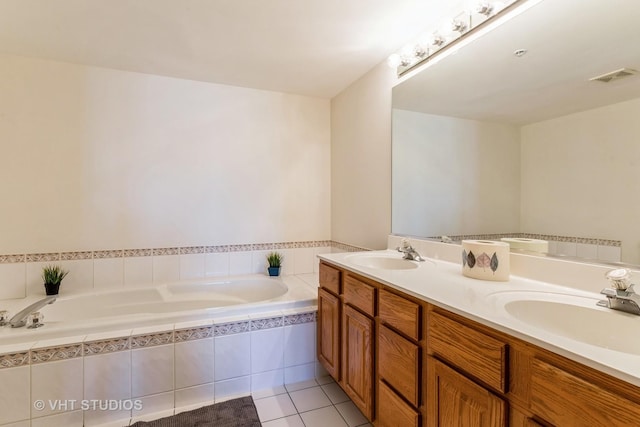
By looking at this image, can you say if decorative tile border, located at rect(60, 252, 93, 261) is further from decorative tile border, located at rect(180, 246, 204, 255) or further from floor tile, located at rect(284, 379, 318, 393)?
floor tile, located at rect(284, 379, 318, 393)

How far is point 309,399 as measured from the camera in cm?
184

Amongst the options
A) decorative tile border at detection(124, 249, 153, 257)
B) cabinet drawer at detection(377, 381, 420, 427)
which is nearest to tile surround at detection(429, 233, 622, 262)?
cabinet drawer at detection(377, 381, 420, 427)

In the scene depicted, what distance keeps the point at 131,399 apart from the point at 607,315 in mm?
2153

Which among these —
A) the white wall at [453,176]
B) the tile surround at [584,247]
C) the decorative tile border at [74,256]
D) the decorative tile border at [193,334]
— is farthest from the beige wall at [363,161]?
the decorative tile border at [74,256]

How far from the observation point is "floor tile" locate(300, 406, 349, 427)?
5.31ft

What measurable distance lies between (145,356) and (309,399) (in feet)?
3.19

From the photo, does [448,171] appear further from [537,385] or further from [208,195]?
[208,195]

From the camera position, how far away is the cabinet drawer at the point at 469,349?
828mm

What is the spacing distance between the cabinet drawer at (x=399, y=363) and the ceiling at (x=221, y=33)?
163cm

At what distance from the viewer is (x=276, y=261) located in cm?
278

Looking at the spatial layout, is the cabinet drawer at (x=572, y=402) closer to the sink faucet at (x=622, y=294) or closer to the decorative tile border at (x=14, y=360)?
the sink faucet at (x=622, y=294)

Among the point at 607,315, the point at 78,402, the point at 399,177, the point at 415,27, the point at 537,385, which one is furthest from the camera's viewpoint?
the point at 399,177

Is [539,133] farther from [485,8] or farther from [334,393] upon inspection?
[334,393]

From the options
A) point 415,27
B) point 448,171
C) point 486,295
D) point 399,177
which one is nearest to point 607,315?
point 486,295
